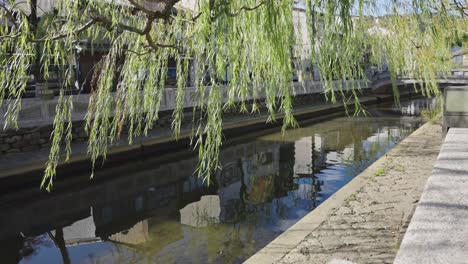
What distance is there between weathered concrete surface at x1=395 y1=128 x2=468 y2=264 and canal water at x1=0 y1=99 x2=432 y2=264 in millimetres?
2664

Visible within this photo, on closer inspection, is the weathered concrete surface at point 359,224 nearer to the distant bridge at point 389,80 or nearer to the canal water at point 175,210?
the canal water at point 175,210

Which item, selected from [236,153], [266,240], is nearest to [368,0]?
[266,240]

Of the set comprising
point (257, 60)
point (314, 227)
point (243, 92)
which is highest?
point (257, 60)

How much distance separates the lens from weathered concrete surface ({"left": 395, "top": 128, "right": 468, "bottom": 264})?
169cm

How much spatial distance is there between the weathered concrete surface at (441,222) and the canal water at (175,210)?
266 centimetres

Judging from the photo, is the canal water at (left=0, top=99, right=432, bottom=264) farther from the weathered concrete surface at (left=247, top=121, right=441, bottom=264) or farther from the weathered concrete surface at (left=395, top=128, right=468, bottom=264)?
the weathered concrete surface at (left=395, top=128, right=468, bottom=264)

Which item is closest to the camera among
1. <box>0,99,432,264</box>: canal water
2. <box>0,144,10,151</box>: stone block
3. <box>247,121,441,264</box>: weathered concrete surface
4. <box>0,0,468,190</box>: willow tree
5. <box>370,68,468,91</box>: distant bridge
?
<box>0,0,468,190</box>: willow tree

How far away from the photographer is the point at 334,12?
6.56ft

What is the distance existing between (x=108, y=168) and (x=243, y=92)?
7.38 m

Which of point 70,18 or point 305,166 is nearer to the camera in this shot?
point 70,18

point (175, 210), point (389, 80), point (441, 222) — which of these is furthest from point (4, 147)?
point (389, 80)

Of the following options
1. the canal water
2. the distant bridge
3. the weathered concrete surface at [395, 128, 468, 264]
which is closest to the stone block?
the canal water

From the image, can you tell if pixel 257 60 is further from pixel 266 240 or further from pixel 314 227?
pixel 266 240

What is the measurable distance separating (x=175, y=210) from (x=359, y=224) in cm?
368
